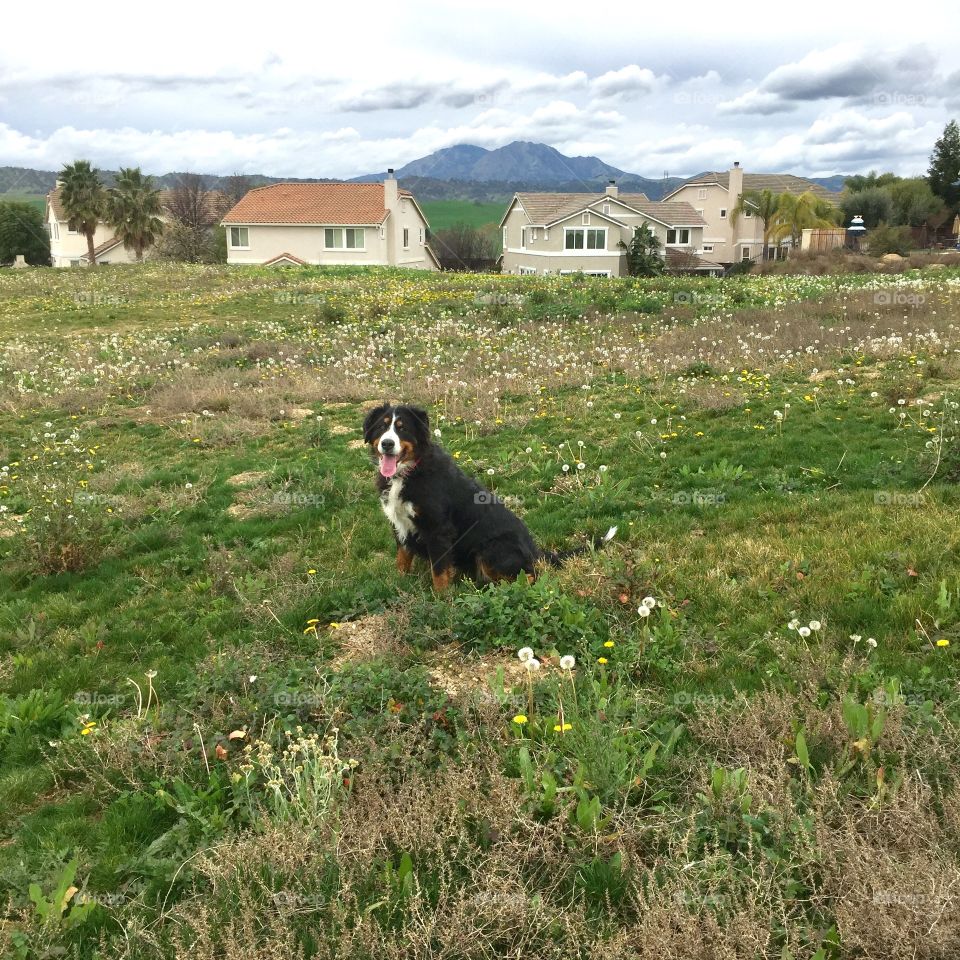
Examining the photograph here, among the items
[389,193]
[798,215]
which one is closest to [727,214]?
[798,215]

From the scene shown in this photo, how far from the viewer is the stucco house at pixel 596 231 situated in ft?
188

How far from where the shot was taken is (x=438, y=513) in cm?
641

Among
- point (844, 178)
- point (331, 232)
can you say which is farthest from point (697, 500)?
point (844, 178)

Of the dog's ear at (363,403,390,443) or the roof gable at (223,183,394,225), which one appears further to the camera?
Result: the roof gable at (223,183,394,225)

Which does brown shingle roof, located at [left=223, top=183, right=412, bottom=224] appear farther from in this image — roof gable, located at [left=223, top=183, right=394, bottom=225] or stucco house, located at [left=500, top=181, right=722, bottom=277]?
stucco house, located at [left=500, top=181, right=722, bottom=277]

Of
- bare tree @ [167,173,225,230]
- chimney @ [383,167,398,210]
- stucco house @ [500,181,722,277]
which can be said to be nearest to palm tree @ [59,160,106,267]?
bare tree @ [167,173,225,230]

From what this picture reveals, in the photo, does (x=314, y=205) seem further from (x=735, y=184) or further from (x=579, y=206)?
(x=735, y=184)

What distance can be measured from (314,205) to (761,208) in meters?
40.1

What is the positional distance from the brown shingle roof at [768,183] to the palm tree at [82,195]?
5524 centimetres

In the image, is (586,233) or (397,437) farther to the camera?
(586,233)

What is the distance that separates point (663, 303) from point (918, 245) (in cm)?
4537

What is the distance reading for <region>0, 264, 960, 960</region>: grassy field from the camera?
10.2 feet

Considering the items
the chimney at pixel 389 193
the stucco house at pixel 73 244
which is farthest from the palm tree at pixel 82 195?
the chimney at pixel 389 193

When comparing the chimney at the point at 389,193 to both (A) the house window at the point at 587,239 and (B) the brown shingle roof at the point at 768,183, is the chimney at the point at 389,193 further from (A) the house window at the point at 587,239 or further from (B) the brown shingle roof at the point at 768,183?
(B) the brown shingle roof at the point at 768,183
